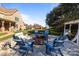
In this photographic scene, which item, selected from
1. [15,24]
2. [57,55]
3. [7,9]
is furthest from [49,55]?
[7,9]

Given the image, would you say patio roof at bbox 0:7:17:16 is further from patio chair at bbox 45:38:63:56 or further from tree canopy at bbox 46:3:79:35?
patio chair at bbox 45:38:63:56

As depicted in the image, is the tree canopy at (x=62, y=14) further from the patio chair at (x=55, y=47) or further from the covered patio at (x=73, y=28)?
the patio chair at (x=55, y=47)

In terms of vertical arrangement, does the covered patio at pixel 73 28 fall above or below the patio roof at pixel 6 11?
below

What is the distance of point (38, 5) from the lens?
129 inches

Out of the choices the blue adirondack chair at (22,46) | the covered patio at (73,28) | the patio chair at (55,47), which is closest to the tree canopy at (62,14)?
the covered patio at (73,28)

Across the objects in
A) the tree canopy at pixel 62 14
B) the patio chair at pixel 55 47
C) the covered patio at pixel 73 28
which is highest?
the tree canopy at pixel 62 14

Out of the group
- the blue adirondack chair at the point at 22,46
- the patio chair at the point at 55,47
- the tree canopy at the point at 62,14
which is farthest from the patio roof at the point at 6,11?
the patio chair at the point at 55,47

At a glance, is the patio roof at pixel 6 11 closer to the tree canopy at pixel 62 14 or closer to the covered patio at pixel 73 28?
the tree canopy at pixel 62 14

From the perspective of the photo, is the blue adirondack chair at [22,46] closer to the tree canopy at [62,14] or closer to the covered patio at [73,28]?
the tree canopy at [62,14]

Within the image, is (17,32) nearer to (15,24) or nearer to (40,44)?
(15,24)

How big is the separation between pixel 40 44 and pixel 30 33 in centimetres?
23

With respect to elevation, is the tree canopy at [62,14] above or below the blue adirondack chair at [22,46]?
above

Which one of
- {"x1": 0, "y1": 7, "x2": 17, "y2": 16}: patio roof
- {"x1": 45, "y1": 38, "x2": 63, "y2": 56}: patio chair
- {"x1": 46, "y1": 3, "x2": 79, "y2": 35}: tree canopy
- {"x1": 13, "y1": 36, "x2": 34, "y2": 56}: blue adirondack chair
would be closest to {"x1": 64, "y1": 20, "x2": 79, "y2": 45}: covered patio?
{"x1": 46, "y1": 3, "x2": 79, "y2": 35}: tree canopy

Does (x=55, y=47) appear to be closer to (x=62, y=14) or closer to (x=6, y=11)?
(x=62, y=14)
